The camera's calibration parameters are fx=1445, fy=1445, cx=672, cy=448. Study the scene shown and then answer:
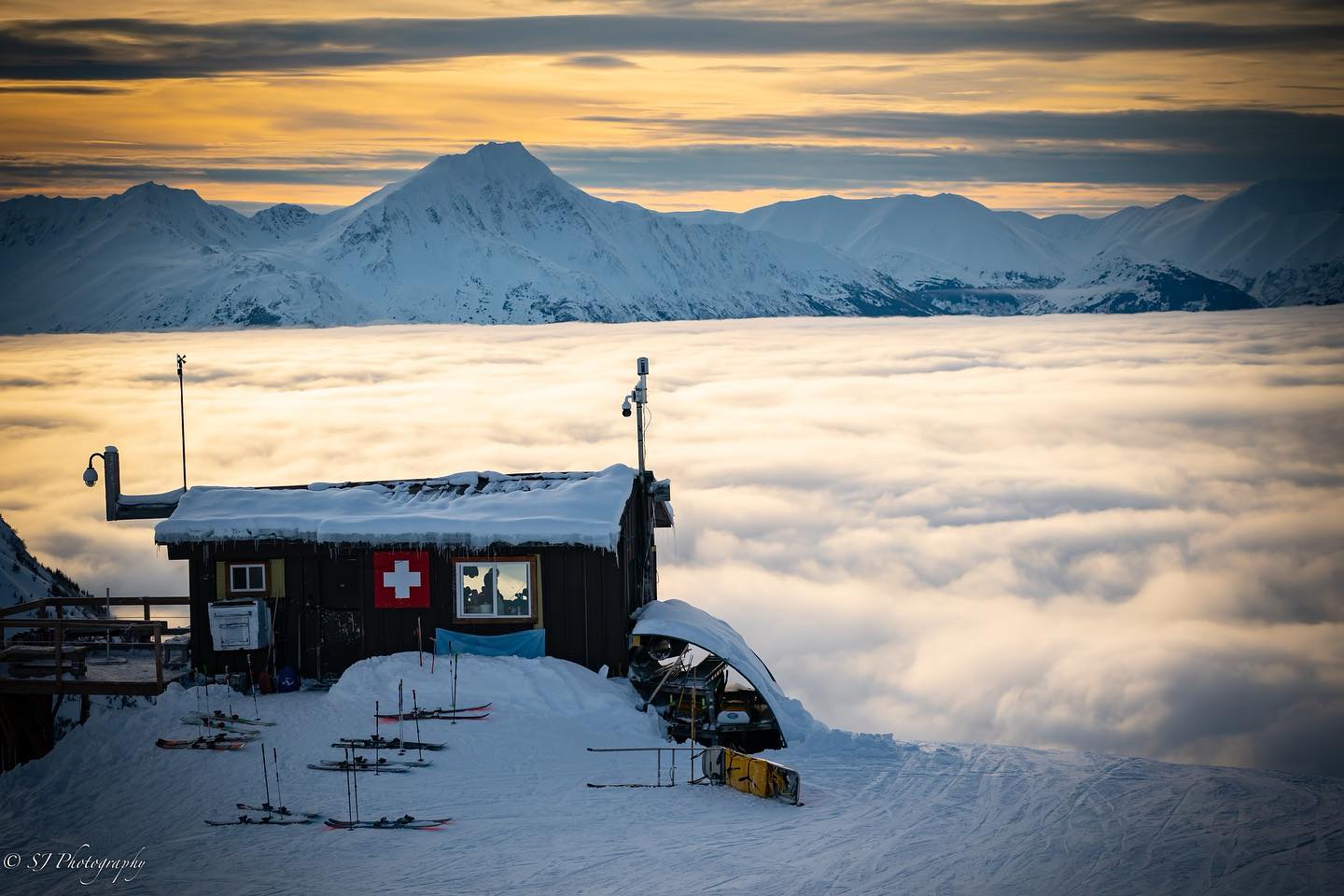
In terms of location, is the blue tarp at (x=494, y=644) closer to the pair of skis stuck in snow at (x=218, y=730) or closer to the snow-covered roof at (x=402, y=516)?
the snow-covered roof at (x=402, y=516)

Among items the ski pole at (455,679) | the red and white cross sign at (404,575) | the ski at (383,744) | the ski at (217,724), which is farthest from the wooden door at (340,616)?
the ski at (383,744)

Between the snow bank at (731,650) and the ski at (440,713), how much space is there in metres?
3.39

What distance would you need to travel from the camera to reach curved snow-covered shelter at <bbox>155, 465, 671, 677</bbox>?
87.9 feet

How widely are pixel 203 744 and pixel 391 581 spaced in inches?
184

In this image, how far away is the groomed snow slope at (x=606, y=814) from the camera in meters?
19.5

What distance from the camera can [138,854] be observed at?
65.2ft

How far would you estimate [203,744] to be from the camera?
23.9 metres

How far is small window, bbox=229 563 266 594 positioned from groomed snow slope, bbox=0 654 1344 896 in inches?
92.1

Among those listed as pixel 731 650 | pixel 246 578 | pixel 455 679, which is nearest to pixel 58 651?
pixel 246 578

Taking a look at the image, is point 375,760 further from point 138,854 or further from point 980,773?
point 980,773

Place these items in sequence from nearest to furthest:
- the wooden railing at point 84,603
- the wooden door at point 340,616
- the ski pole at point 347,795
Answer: the ski pole at point 347,795 < the wooden railing at point 84,603 < the wooden door at point 340,616

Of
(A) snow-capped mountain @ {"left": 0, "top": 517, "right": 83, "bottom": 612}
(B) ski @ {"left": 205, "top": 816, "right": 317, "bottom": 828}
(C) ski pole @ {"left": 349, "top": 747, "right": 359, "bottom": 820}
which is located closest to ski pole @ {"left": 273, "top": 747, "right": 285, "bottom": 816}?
(B) ski @ {"left": 205, "top": 816, "right": 317, "bottom": 828}

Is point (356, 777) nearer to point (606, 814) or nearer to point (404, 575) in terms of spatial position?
point (606, 814)

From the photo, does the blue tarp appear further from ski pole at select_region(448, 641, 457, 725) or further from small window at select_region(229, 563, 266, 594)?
small window at select_region(229, 563, 266, 594)
